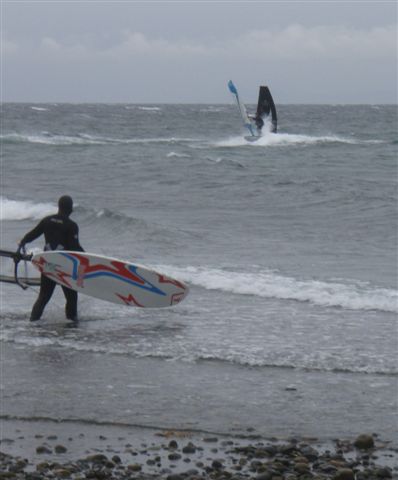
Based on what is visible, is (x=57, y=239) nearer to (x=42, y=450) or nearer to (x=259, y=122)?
(x=42, y=450)

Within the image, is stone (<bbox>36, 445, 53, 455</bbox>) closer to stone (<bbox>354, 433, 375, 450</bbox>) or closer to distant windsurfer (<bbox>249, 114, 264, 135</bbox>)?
stone (<bbox>354, 433, 375, 450</bbox>)

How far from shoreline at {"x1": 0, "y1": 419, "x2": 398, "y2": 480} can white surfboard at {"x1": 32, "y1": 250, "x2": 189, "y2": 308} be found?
13.7 ft

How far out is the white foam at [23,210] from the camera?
21.7 meters

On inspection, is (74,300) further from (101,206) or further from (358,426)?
(101,206)

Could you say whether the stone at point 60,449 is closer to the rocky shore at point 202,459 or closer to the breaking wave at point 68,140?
the rocky shore at point 202,459

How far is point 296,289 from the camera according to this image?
1287 centimetres

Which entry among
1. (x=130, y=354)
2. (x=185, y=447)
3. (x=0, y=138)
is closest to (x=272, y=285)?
(x=130, y=354)

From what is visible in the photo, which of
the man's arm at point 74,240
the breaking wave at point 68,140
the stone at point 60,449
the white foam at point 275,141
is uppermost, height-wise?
the breaking wave at point 68,140

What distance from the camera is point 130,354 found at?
9664mm

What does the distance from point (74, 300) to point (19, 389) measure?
2.94 metres

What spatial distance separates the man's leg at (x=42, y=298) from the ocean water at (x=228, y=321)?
14 centimetres

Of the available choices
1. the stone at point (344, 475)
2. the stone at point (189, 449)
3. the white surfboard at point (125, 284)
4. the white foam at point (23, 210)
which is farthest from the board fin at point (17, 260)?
the white foam at point (23, 210)

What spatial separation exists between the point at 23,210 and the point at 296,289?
1070 centimetres

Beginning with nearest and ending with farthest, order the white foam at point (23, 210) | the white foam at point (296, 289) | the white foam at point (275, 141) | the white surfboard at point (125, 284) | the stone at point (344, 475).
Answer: the stone at point (344, 475), the white surfboard at point (125, 284), the white foam at point (296, 289), the white foam at point (23, 210), the white foam at point (275, 141)
